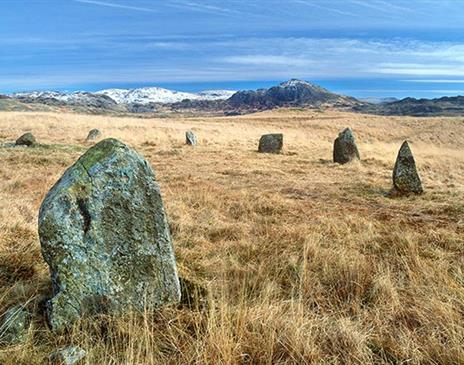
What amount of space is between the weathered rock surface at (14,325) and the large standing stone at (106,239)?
0.23 m

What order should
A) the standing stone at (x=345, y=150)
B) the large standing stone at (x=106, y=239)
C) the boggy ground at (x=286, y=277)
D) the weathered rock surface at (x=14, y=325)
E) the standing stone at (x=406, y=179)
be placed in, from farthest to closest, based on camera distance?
the standing stone at (x=345, y=150), the standing stone at (x=406, y=179), the large standing stone at (x=106, y=239), the weathered rock surface at (x=14, y=325), the boggy ground at (x=286, y=277)

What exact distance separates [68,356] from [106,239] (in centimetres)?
115

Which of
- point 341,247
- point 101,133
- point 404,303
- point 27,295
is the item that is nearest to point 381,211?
point 341,247

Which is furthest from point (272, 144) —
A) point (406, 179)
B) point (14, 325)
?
point (14, 325)

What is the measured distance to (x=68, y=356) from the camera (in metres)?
3.28

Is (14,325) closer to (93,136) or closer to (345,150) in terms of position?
(345,150)

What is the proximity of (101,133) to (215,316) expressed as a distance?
84.6ft

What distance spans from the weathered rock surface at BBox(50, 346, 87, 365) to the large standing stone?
51 centimetres

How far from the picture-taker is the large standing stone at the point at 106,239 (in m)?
3.88

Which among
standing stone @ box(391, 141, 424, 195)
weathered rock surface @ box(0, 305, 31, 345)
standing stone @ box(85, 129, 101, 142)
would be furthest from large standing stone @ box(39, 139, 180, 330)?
standing stone @ box(85, 129, 101, 142)

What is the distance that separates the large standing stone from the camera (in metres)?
3.88

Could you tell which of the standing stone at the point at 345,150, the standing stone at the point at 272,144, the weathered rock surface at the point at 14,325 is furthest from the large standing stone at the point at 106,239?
the standing stone at the point at 272,144

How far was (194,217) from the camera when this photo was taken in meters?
8.66

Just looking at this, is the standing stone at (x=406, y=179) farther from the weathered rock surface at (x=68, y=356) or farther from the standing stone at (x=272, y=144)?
the standing stone at (x=272, y=144)
